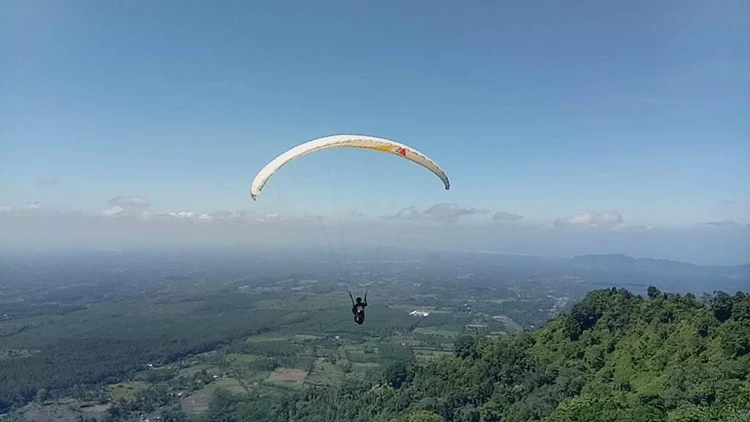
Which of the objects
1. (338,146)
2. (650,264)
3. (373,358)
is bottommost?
(373,358)

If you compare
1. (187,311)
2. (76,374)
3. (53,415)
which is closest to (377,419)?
(53,415)

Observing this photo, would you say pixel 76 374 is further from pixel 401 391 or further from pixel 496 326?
pixel 496 326

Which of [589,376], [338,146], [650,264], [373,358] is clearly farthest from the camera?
[650,264]

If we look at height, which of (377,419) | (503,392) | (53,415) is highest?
(503,392)

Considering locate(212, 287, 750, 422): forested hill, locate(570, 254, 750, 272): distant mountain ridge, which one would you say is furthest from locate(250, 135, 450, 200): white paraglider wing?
locate(570, 254, 750, 272): distant mountain ridge

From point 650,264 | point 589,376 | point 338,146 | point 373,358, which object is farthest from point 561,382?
point 650,264

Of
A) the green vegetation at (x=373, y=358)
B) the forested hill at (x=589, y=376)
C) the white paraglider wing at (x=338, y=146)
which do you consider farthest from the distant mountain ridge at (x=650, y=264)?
the white paraglider wing at (x=338, y=146)

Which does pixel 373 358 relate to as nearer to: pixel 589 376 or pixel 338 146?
pixel 589 376
